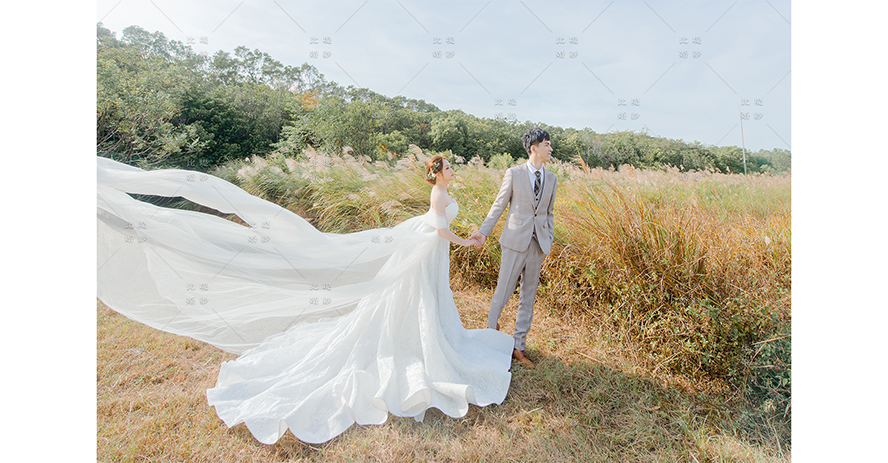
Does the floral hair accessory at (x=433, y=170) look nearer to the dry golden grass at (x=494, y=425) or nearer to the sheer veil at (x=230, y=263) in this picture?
the sheer veil at (x=230, y=263)

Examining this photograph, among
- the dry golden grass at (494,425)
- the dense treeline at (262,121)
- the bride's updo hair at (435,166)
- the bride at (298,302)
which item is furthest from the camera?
the dense treeline at (262,121)

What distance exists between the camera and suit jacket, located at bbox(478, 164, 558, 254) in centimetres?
264

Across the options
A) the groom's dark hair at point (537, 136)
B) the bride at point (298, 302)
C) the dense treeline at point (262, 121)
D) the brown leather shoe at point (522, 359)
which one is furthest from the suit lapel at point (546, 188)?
the dense treeline at point (262, 121)

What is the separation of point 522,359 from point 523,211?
3.44ft

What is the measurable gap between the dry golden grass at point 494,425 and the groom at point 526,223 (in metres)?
0.45

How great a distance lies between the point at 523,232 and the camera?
8.68 ft

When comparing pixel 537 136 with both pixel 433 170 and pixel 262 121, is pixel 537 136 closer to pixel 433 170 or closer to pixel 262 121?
pixel 433 170

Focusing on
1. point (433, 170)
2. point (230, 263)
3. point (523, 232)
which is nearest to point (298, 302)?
point (230, 263)

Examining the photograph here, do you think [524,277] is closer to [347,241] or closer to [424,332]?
[424,332]

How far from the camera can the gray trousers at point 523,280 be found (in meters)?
2.72

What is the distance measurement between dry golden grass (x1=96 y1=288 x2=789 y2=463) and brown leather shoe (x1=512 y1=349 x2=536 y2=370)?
0.08 m

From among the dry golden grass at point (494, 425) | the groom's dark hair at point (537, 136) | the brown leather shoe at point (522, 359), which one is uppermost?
the groom's dark hair at point (537, 136)

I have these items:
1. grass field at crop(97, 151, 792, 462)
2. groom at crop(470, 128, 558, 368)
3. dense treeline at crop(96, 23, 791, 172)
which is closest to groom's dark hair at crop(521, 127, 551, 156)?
groom at crop(470, 128, 558, 368)

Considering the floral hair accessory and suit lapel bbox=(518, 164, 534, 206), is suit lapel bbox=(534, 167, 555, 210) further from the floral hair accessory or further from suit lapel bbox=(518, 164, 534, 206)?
the floral hair accessory
